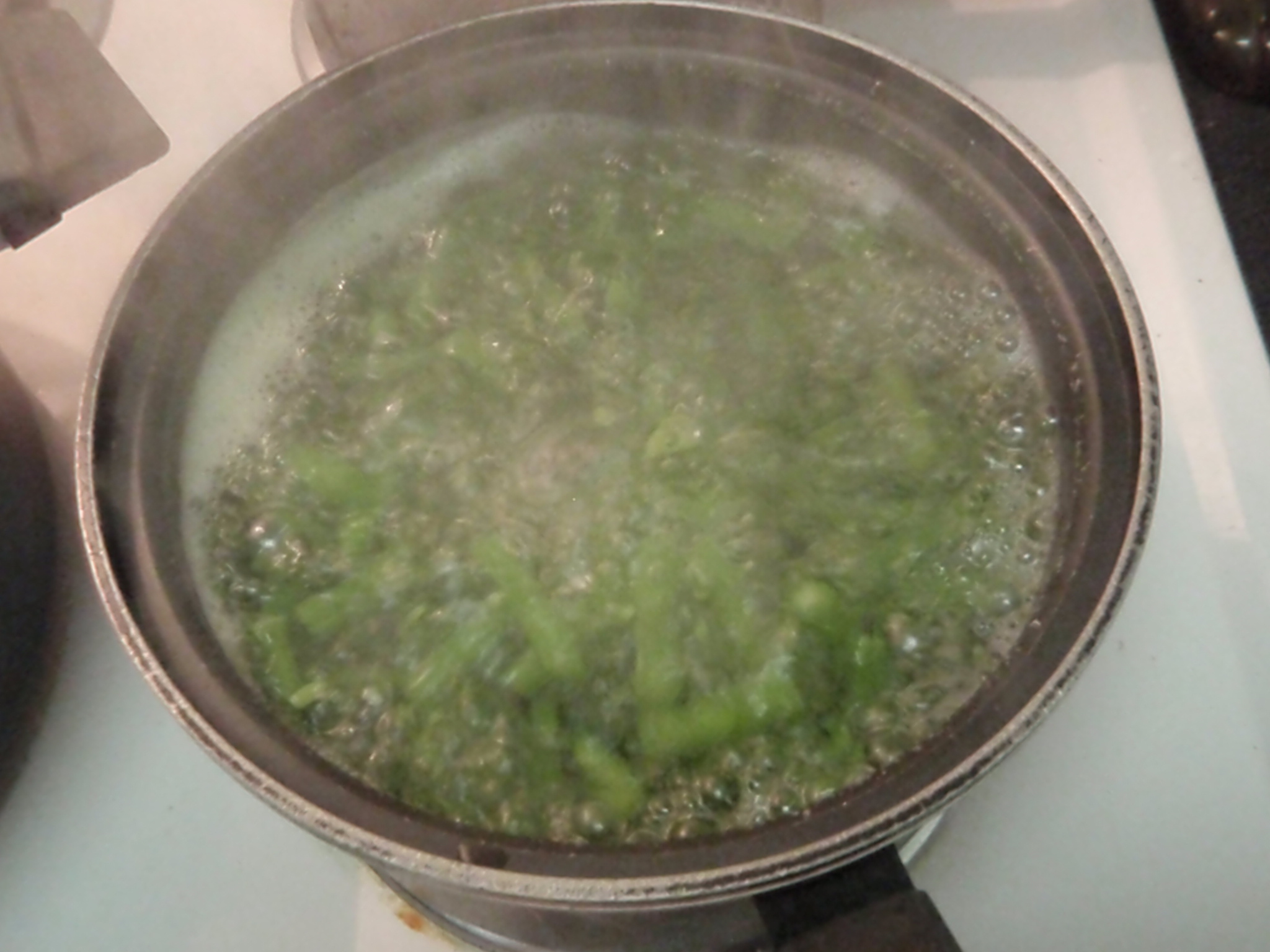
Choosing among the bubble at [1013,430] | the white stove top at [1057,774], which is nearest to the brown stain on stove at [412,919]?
the white stove top at [1057,774]

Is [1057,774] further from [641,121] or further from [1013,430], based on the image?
[641,121]

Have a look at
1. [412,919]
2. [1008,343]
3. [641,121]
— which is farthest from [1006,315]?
[412,919]

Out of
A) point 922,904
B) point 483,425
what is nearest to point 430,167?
point 483,425

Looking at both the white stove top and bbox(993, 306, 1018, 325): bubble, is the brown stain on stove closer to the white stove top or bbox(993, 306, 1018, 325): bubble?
the white stove top

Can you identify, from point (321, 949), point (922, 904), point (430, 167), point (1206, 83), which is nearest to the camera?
point (922, 904)

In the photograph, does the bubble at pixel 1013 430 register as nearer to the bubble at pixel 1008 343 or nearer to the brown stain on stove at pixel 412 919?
the bubble at pixel 1008 343

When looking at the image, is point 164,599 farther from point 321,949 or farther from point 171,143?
point 171,143
